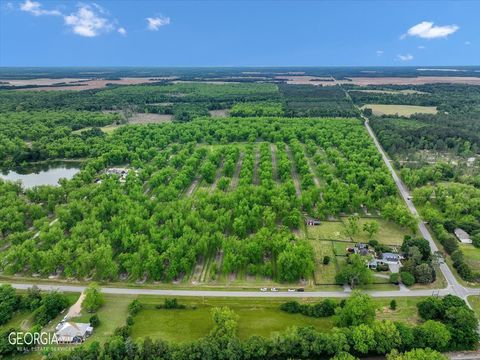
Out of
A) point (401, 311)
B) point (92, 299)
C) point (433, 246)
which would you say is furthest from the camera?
point (433, 246)

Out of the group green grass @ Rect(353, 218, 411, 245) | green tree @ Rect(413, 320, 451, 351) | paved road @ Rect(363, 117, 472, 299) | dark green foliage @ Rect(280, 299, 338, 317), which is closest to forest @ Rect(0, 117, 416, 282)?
green grass @ Rect(353, 218, 411, 245)

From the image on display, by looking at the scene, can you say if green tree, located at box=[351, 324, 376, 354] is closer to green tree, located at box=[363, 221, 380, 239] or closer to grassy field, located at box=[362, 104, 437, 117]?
green tree, located at box=[363, 221, 380, 239]

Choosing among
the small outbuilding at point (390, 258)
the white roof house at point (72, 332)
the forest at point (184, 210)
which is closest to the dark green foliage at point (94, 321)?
the white roof house at point (72, 332)

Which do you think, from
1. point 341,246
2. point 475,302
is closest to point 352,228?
point 341,246

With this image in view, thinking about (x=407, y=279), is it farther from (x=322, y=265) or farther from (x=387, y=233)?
(x=387, y=233)

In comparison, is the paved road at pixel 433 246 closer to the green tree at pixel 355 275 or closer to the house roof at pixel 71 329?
the green tree at pixel 355 275

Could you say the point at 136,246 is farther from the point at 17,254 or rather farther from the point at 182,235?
the point at 17,254
